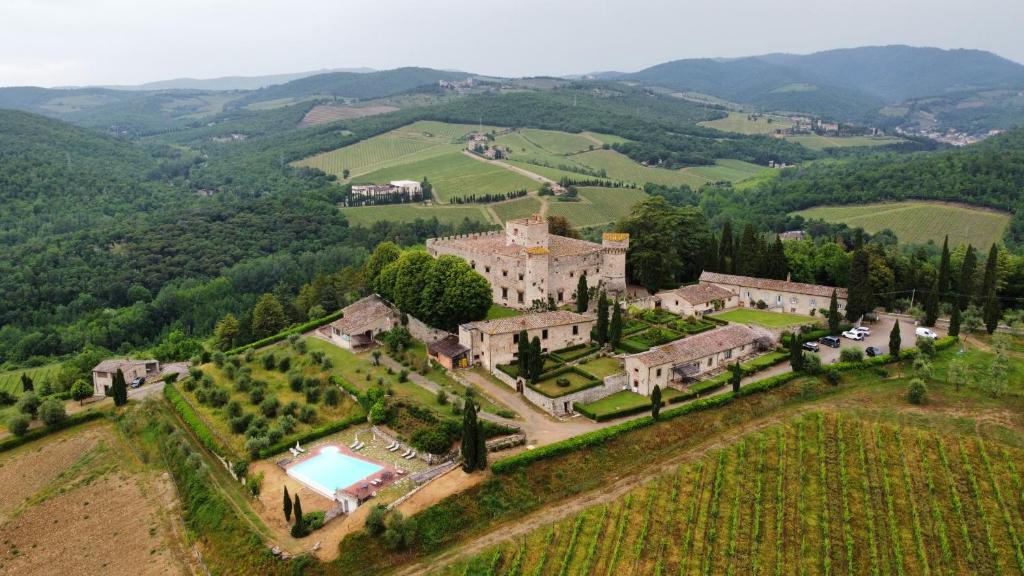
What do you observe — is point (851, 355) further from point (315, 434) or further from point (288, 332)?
point (288, 332)

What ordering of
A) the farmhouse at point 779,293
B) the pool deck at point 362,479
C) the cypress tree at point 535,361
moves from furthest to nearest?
the farmhouse at point 779,293
the cypress tree at point 535,361
the pool deck at point 362,479

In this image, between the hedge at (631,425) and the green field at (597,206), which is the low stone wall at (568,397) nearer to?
the hedge at (631,425)

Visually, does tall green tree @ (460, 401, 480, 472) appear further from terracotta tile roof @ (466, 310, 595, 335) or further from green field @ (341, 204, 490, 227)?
green field @ (341, 204, 490, 227)

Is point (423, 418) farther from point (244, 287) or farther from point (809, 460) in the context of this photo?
point (244, 287)

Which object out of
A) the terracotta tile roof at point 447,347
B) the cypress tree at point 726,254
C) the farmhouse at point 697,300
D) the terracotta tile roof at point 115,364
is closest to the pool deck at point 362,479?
the terracotta tile roof at point 447,347

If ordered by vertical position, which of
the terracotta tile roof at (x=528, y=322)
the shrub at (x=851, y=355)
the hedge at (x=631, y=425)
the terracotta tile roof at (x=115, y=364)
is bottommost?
the terracotta tile roof at (x=115, y=364)

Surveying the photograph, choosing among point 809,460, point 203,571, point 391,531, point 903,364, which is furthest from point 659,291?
point 203,571

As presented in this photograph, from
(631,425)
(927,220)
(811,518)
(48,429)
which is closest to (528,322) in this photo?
(631,425)
